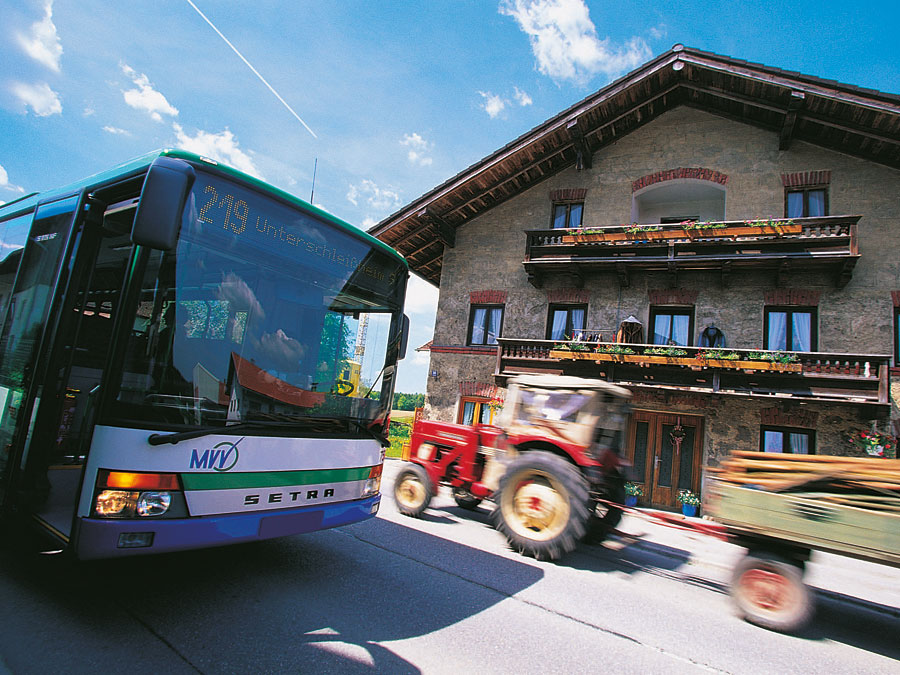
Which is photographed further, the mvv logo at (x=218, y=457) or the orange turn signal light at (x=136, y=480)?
the mvv logo at (x=218, y=457)

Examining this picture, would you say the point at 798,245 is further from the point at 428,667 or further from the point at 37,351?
the point at 37,351

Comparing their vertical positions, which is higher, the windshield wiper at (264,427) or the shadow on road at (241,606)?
the windshield wiper at (264,427)

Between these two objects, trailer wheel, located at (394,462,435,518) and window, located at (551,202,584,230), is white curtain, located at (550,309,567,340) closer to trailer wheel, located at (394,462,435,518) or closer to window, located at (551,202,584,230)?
window, located at (551,202,584,230)

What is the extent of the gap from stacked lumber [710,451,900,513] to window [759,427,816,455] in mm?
7969

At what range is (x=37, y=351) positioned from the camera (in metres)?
3.58

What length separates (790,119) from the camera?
12.1m

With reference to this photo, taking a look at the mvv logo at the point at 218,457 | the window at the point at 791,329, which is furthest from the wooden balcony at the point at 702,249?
the mvv logo at the point at 218,457

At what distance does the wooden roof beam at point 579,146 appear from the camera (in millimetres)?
13898

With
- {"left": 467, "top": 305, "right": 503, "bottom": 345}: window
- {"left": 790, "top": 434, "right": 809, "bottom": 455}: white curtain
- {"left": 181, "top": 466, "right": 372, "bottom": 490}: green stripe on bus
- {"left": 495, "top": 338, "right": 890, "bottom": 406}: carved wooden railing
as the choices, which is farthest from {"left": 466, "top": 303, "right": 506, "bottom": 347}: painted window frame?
{"left": 181, "top": 466, "right": 372, "bottom": 490}: green stripe on bus

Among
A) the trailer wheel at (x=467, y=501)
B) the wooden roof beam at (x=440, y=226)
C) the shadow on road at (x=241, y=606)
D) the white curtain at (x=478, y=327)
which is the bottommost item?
the shadow on road at (x=241, y=606)

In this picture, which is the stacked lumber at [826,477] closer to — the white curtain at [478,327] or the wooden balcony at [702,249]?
the wooden balcony at [702,249]

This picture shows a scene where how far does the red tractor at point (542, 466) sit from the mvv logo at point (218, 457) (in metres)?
3.65

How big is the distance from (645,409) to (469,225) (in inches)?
325

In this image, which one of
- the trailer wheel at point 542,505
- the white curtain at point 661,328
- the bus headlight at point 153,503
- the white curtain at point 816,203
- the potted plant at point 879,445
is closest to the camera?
the bus headlight at point 153,503
